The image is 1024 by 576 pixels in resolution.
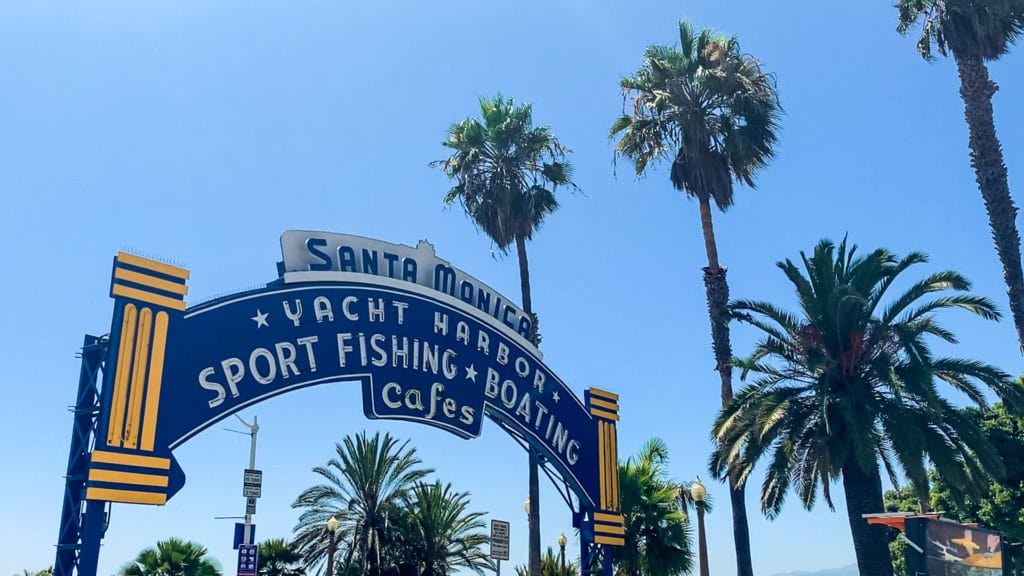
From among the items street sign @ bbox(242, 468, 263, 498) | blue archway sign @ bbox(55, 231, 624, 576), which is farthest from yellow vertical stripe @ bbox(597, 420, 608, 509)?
street sign @ bbox(242, 468, 263, 498)

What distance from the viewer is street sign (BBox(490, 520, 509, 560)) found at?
19.3 metres

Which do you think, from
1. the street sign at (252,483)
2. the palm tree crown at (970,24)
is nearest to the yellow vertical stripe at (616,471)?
the street sign at (252,483)

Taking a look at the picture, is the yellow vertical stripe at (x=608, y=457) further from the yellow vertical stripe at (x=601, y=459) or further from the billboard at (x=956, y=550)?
the billboard at (x=956, y=550)

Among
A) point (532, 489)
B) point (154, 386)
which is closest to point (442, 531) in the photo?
point (532, 489)

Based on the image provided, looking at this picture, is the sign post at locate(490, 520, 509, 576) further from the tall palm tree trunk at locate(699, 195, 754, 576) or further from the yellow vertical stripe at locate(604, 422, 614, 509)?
the tall palm tree trunk at locate(699, 195, 754, 576)

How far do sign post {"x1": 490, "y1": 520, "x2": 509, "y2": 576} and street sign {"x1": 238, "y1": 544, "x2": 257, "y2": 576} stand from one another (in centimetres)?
527

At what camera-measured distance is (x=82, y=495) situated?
15.2 meters

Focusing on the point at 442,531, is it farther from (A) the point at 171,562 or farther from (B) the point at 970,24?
(B) the point at 970,24

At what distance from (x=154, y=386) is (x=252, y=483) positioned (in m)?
5.39

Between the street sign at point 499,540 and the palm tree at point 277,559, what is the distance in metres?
18.6

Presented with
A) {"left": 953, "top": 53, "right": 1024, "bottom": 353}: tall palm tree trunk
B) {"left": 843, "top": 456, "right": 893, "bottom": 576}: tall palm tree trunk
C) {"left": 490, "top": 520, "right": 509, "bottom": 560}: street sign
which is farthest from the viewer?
{"left": 953, "top": 53, "right": 1024, "bottom": 353}: tall palm tree trunk

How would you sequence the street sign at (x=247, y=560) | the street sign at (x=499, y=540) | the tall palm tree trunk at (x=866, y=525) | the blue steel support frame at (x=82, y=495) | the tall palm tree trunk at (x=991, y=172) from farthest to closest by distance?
1. the tall palm tree trunk at (x=991, y=172)
2. the tall palm tree trunk at (x=866, y=525)
3. the street sign at (x=247, y=560)
4. the street sign at (x=499, y=540)
5. the blue steel support frame at (x=82, y=495)

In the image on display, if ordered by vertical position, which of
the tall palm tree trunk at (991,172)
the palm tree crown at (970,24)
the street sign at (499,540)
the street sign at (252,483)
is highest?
the palm tree crown at (970,24)

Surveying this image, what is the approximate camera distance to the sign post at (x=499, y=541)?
19312 millimetres
